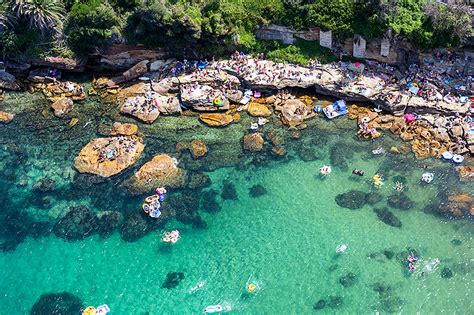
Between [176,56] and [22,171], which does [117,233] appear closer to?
[22,171]

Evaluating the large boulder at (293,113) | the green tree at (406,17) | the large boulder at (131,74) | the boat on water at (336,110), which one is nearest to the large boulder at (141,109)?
the large boulder at (131,74)

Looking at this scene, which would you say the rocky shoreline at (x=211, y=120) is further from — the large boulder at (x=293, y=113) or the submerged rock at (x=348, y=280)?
the submerged rock at (x=348, y=280)

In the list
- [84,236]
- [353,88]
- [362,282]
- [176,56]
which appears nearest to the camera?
[362,282]

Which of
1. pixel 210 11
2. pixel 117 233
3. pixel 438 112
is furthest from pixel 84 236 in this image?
pixel 438 112

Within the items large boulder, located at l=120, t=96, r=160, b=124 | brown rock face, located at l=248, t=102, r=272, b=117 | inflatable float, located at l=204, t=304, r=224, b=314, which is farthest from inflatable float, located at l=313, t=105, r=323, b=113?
inflatable float, located at l=204, t=304, r=224, b=314

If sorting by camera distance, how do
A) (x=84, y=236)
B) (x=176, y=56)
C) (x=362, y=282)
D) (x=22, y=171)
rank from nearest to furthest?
(x=362, y=282) → (x=84, y=236) → (x=22, y=171) → (x=176, y=56)

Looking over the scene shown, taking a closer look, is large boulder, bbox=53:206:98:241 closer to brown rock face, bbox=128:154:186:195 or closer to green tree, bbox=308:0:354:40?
brown rock face, bbox=128:154:186:195
